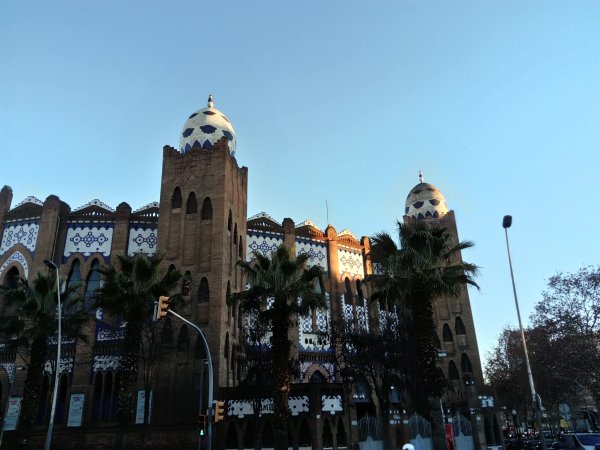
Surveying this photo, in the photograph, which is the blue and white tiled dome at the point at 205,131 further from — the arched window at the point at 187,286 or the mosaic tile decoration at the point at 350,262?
the mosaic tile decoration at the point at 350,262

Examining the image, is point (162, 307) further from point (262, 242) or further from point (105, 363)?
point (262, 242)

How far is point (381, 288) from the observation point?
21766 millimetres

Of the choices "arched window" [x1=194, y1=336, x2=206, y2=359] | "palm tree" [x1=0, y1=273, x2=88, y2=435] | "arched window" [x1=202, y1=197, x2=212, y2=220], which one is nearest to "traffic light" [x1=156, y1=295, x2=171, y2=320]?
"palm tree" [x1=0, y1=273, x2=88, y2=435]

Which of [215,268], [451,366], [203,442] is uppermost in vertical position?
[215,268]

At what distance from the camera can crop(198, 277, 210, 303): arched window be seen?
28.4m

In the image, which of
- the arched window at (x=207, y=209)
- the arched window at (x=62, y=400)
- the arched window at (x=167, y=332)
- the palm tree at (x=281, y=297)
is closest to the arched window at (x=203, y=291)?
the arched window at (x=167, y=332)

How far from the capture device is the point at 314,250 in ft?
118

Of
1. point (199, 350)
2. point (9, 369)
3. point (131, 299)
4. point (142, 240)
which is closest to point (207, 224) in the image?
point (142, 240)

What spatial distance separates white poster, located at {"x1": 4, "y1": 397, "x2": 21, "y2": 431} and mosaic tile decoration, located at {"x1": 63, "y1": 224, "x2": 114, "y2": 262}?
8.31 metres

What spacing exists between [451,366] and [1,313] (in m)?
29.6

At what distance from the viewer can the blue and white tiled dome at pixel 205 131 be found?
34.2 meters

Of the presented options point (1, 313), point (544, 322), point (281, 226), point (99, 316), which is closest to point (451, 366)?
point (544, 322)

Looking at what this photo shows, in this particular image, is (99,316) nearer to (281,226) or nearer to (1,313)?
(1,313)

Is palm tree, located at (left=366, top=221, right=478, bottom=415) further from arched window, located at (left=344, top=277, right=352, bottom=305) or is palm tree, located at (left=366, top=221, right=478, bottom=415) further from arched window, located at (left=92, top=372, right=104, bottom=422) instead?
arched window, located at (left=92, top=372, right=104, bottom=422)
